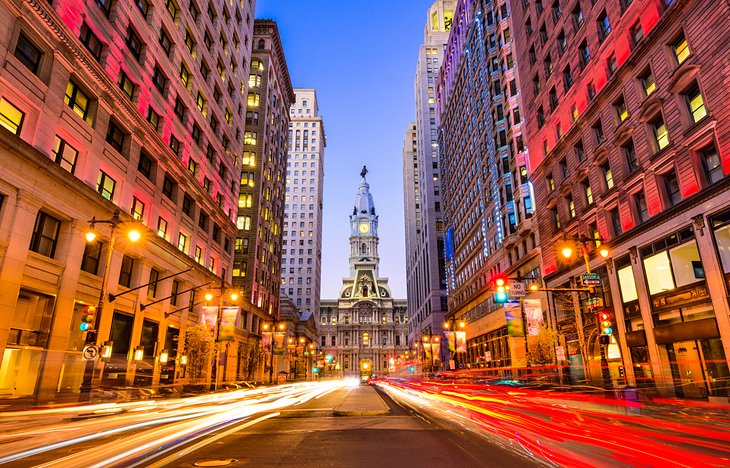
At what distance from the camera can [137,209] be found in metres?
32.7

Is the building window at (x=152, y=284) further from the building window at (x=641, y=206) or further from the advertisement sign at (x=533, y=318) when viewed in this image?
the building window at (x=641, y=206)

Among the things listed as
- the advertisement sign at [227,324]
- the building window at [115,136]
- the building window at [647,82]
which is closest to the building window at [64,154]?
the building window at [115,136]

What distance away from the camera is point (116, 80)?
29.5 meters

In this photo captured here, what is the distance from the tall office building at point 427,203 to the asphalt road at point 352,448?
302 feet

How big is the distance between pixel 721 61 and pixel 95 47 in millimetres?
35744

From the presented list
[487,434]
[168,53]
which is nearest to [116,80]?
[168,53]

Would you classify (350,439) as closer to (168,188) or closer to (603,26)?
(168,188)

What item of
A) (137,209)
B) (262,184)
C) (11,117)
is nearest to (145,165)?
(137,209)

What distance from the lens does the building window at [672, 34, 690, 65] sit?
25322mm

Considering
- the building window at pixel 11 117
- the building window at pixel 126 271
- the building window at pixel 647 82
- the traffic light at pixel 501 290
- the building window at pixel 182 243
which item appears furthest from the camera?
the building window at pixel 182 243

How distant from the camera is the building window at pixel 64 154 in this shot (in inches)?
961

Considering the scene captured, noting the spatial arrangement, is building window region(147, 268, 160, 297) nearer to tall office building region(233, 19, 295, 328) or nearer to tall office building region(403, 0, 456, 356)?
tall office building region(233, 19, 295, 328)

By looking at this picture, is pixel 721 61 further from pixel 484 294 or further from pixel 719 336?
pixel 484 294

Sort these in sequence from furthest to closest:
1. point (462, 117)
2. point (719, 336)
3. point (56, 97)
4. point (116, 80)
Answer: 1. point (462, 117)
2. point (116, 80)
3. point (56, 97)
4. point (719, 336)
